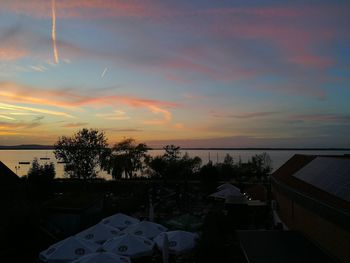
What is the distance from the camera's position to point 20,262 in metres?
16.5

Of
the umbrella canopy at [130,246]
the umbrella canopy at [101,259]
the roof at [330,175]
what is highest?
the roof at [330,175]

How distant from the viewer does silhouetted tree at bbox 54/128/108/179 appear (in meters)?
45.2

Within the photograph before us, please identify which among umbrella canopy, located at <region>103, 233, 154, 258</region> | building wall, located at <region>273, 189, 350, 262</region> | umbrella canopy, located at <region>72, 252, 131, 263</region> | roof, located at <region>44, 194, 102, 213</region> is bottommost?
umbrella canopy, located at <region>103, 233, 154, 258</region>

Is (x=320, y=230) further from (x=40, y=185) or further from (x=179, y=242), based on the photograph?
(x=40, y=185)

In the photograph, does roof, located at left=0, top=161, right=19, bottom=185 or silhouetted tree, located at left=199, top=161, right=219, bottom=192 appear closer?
roof, located at left=0, top=161, right=19, bottom=185

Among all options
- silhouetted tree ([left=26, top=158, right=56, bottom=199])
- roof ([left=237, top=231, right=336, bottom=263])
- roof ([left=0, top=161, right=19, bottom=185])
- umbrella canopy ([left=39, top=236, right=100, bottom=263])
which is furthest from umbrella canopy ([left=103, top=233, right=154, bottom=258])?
→ silhouetted tree ([left=26, top=158, right=56, bottom=199])

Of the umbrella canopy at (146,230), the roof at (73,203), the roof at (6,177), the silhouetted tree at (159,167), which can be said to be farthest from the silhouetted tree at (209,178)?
the umbrella canopy at (146,230)

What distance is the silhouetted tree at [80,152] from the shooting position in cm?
4522

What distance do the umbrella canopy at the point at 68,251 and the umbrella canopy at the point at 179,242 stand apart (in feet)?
8.87

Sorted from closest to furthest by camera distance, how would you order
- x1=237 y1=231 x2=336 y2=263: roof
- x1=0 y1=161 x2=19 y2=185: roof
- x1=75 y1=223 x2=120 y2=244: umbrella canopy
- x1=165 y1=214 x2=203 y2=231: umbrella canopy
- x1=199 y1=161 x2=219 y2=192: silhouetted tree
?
x1=237 y1=231 x2=336 y2=263: roof, x1=75 y1=223 x2=120 y2=244: umbrella canopy, x1=165 y1=214 x2=203 y2=231: umbrella canopy, x1=0 y1=161 x2=19 y2=185: roof, x1=199 y1=161 x2=219 y2=192: silhouetted tree

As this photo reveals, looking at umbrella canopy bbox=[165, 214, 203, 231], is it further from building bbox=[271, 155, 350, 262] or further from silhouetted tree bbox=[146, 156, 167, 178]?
silhouetted tree bbox=[146, 156, 167, 178]

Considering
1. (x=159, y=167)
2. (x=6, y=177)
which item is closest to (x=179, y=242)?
(x=6, y=177)

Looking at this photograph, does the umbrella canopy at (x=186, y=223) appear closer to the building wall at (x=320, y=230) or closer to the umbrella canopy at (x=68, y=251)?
the building wall at (x=320, y=230)

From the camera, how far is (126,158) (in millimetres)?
60562
